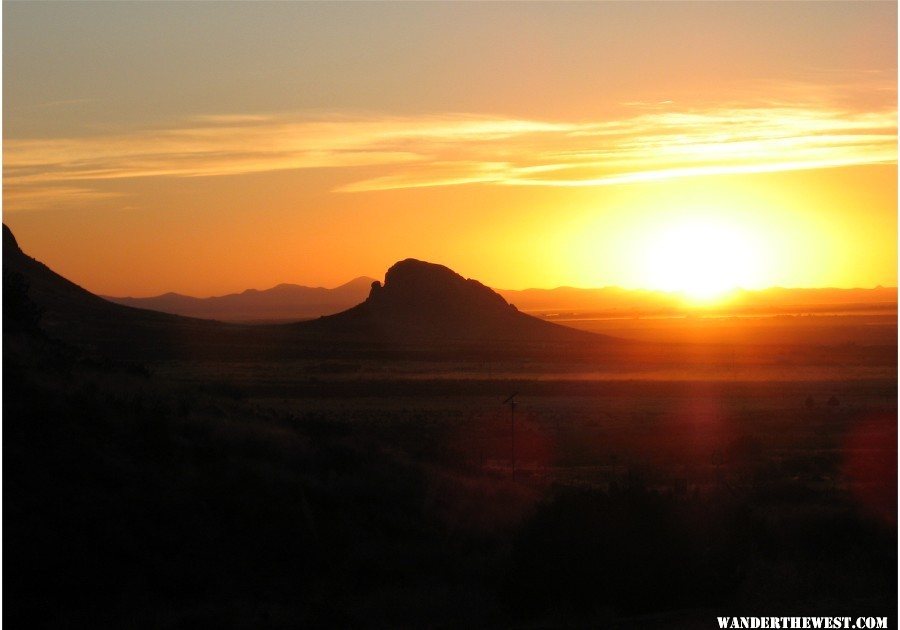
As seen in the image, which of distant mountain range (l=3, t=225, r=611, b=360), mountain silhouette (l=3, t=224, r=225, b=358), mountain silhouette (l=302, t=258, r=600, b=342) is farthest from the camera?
mountain silhouette (l=302, t=258, r=600, b=342)

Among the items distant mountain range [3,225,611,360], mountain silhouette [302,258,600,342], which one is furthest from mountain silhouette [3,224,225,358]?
mountain silhouette [302,258,600,342]

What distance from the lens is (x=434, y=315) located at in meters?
130

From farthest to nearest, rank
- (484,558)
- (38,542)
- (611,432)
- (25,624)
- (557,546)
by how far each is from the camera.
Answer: (611,432)
(484,558)
(557,546)
(38,542)
(25,624)

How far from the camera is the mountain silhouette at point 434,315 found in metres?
122

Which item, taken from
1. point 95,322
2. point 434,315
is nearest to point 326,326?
point 434,315

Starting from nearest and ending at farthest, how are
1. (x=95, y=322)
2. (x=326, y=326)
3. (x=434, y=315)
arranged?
(x=95, y=322), (x=326, y=326), (x=434, y=315)

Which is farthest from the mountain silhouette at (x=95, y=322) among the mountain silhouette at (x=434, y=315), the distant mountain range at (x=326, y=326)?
the mountain silhouette at (x=434, y=315)

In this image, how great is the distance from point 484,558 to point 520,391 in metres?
51.6

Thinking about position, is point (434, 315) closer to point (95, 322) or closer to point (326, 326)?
point (326, 326)

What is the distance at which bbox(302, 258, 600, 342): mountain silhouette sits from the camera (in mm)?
122250

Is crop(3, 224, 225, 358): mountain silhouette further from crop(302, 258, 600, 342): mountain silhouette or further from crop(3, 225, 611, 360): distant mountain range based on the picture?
crop(302, 258, 600, 342): mountain silhouette

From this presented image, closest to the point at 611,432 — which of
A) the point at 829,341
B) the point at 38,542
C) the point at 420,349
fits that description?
the point at 38,542

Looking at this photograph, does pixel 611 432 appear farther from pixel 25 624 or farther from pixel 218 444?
pixel 25 624

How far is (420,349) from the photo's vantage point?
4269 inches
